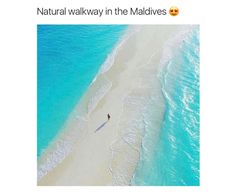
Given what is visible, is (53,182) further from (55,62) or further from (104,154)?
(55,62)

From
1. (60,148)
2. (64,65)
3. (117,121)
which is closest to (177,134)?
(117,121)

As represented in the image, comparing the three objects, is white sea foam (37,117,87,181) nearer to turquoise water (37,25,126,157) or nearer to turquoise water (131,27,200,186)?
turquoise water (37,25,126,157)

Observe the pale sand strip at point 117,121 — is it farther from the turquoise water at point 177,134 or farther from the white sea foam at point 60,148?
the turquoise water at point 177,134

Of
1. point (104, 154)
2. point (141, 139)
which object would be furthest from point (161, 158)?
point (104, 154)

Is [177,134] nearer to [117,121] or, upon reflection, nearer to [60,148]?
[117,121]

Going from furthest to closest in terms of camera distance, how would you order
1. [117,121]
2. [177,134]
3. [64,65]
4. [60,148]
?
[64,65]
[117,121]
[60,148]
[177,134]
